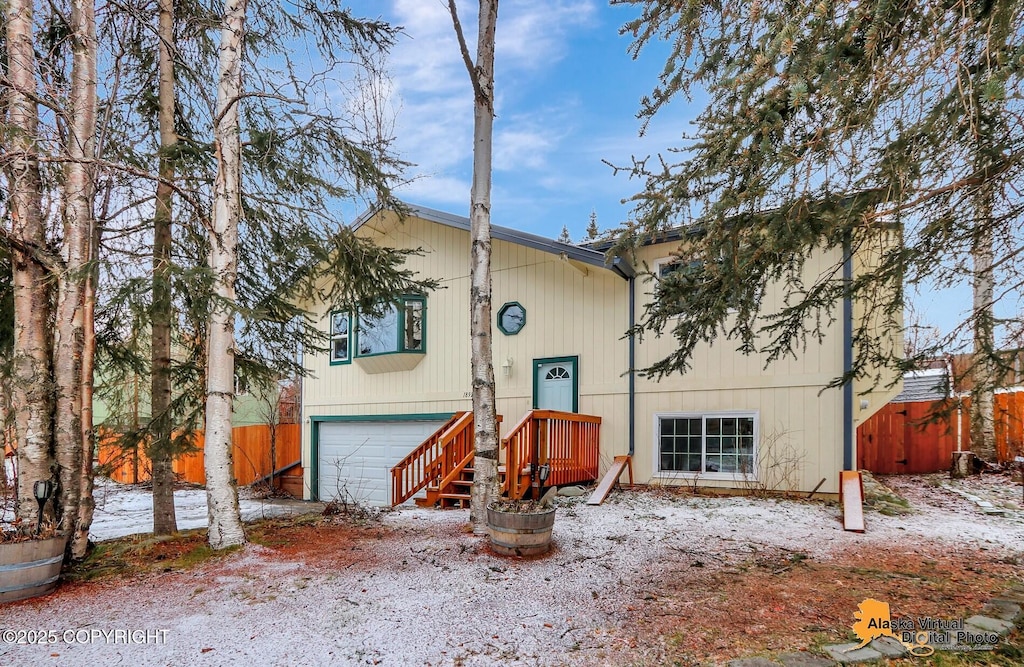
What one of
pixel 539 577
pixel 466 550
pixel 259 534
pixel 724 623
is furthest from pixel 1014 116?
pixel 259 534

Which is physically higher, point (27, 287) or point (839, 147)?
point (839, 147)

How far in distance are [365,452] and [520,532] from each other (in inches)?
309

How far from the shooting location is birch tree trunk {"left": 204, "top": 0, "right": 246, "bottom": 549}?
5293 mm

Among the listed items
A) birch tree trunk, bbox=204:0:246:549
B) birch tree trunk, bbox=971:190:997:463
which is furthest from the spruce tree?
birch tree trunk, bbox=204:0:246:549

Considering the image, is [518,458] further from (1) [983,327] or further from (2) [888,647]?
(1) [983,327]

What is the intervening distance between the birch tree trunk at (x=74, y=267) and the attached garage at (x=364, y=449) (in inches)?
249

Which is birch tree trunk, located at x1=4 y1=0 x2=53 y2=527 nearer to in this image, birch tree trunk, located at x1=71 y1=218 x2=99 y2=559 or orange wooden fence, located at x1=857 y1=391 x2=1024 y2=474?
birch tree trunk, located at x1=71 y1=218 x2=99 y2=559

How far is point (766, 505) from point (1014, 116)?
17.3ft

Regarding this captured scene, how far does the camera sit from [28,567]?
13.5ft

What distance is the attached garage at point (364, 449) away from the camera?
11.5m

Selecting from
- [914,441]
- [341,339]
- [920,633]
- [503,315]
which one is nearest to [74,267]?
[920,633]

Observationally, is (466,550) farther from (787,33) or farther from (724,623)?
(787,33)

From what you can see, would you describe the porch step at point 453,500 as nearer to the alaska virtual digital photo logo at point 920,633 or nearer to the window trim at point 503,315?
the window trim at point 503,315

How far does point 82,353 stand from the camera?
505 cm
